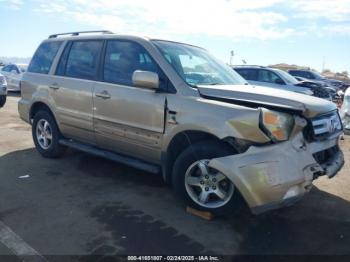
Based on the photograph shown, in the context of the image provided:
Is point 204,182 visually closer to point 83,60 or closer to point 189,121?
point 189,121

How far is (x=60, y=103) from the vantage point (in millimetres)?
5758

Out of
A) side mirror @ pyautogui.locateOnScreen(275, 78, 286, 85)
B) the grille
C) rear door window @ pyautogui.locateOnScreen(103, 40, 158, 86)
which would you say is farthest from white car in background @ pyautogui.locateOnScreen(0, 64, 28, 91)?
the grille

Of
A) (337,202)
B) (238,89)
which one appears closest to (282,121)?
(238,89)

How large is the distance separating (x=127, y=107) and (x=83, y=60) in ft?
4.39

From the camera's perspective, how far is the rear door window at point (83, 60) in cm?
525

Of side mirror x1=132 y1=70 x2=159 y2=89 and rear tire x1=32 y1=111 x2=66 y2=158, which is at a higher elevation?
side mirror x1=132 y1=70 x2=159 y2=89

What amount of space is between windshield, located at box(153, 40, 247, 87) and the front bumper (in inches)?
45.4

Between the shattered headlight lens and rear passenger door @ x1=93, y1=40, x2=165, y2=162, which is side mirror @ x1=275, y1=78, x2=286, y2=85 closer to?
rear passenger door @ x1=93, y1=40, x2=165, y2=162

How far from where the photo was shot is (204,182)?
4.00 metres

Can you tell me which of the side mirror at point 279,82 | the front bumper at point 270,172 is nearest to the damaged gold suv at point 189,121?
the front bumper at point 270,172

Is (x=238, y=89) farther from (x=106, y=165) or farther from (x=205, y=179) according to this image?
(x=106, y=165)

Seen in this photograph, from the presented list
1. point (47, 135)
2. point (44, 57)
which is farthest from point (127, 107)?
point (44, 57)

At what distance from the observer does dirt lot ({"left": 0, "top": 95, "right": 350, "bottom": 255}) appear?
11.3ft

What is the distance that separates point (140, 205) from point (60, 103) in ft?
7.54
